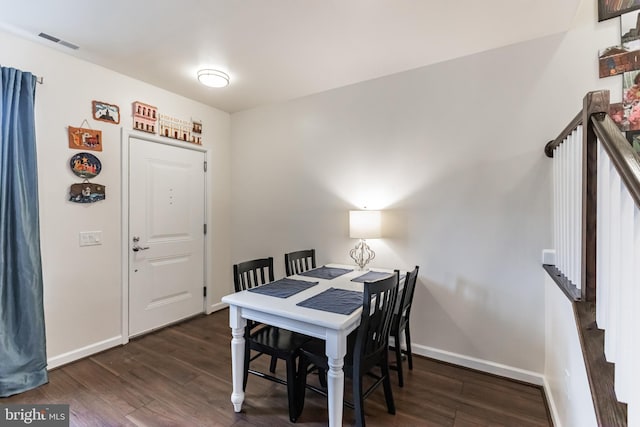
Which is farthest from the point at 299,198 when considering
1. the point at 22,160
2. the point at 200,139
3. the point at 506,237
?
the point at 22,160

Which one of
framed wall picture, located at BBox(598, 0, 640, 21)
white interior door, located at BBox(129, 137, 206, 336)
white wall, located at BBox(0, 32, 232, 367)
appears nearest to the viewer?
framed wall picture, located at BBox(598, 0, 640, 21)

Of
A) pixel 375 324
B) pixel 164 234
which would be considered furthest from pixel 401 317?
pixel 164 234

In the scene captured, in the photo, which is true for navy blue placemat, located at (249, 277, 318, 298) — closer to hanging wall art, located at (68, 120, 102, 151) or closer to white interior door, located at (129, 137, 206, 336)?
white interior door, located at (129, 137, 206, 336)

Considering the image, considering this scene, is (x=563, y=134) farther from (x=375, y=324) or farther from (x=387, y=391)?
(x=387, y=391)

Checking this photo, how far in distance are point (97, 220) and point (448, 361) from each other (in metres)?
3.34

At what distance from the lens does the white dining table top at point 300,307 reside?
5.26 ft

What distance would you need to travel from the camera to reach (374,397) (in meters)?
2.12

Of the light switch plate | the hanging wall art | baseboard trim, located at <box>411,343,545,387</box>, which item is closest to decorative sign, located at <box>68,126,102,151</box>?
the hanging wall art

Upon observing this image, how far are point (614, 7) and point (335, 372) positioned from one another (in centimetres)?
285

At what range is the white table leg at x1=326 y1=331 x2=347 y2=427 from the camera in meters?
1.57

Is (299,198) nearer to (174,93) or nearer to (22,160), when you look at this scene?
(174,93)

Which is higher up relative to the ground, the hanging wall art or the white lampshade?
the hanging wall art

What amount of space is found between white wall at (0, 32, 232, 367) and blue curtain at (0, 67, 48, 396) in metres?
0.11

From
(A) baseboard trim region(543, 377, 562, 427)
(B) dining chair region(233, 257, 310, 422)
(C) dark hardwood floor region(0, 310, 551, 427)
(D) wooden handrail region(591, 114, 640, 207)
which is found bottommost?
(C) dark hardwood floor region(0, 310, 551, 427)
